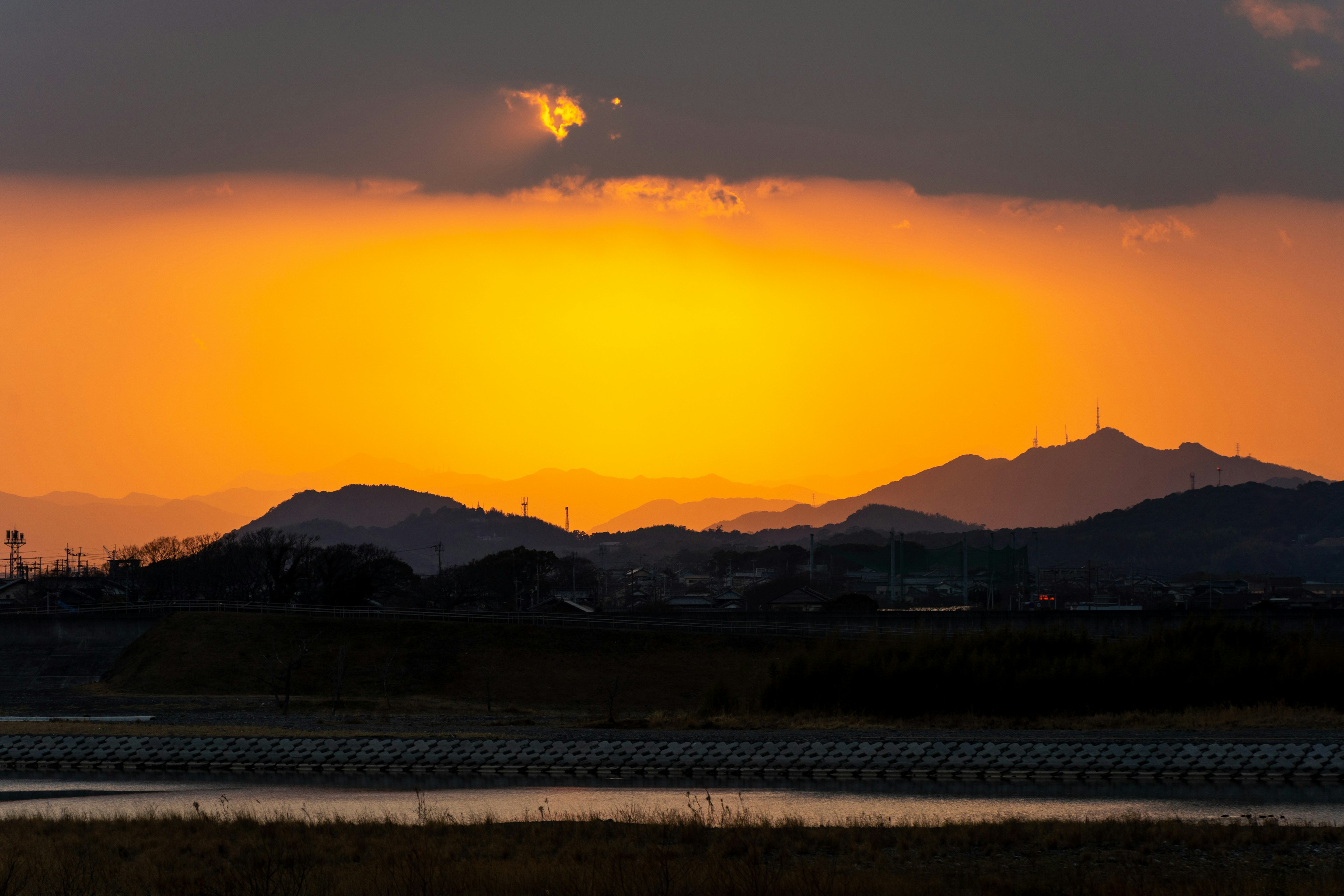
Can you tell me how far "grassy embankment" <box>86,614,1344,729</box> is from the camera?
159 ft

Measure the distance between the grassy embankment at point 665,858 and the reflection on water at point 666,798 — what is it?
2.11 m

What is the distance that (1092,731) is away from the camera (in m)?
42.2

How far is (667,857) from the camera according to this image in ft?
68.3

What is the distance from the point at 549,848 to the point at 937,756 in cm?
1418

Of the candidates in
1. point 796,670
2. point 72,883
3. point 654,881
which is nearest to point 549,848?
point 654,881

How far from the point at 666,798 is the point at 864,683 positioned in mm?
24096

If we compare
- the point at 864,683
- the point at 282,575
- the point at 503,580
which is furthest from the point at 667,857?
the point at 503,580

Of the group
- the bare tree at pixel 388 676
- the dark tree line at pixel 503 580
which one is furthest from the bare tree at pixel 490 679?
the dark tree line at pixel 503 580

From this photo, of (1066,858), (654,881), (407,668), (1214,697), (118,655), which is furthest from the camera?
(118,655)

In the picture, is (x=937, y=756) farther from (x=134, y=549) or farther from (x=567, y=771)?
(x=134, y=549)

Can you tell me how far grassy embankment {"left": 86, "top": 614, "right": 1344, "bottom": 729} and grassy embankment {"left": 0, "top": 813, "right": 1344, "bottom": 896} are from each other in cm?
2273

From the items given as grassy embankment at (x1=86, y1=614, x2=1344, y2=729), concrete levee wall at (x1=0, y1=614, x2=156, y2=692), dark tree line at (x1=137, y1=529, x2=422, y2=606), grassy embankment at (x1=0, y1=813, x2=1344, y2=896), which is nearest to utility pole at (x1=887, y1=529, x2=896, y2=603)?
dark tree line at (x1=137, y1=529, x2=422, y2=606)

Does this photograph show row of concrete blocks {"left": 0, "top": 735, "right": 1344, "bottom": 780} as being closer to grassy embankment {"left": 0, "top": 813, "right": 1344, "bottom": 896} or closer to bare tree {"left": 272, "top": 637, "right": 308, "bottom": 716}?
grassy embankment {"left": 0, "top": 813, "right": 1344, "bottom": 896}

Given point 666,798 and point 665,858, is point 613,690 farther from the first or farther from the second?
point 665,858
